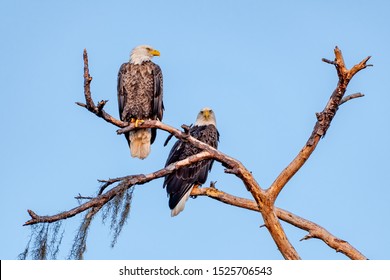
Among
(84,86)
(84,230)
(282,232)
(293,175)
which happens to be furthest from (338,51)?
(84,230)

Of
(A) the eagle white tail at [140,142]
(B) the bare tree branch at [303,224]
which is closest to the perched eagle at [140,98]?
(A) the eagle white tail at [140,142]

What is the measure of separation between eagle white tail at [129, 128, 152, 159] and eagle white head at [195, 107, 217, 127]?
28.3 inches

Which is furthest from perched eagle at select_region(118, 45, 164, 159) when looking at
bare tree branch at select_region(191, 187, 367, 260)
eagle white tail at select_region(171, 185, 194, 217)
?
bare tree branch at select_region(191, 187, 367, 260)

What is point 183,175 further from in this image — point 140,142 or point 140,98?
point 140,98

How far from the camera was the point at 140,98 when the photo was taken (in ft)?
33.4

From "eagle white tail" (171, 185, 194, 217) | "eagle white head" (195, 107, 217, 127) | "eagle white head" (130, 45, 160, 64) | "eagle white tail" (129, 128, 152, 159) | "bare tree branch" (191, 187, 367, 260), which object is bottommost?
"bare tree branch" (191, 187, 367, 260)

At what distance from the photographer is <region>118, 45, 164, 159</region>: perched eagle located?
10.2 m

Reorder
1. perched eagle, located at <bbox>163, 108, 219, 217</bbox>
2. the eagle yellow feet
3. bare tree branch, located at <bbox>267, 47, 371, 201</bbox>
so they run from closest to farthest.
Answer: bare tree branch, located at <bbox>267, 47, 371, 201</bbox> < the eagle yellow feet < perched eagle, located at <bbox>163, 108, 219, 217</bbox>

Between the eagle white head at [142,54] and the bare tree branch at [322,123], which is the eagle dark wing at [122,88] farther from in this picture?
the bare tree branch at [322,123]

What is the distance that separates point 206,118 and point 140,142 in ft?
3.06

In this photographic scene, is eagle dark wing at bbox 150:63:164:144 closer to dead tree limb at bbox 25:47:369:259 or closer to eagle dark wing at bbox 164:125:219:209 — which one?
eagle dark wing at bbox 164:125:219:209

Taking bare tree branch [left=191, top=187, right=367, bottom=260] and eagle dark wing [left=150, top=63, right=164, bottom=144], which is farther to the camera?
eagle dark wing [left=150, top=63, right=164, bottom=144]

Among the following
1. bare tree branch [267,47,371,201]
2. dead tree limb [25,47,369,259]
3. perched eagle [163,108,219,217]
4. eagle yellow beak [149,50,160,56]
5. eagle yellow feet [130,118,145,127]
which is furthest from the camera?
eagle yellow beak [149,50,160,56]
